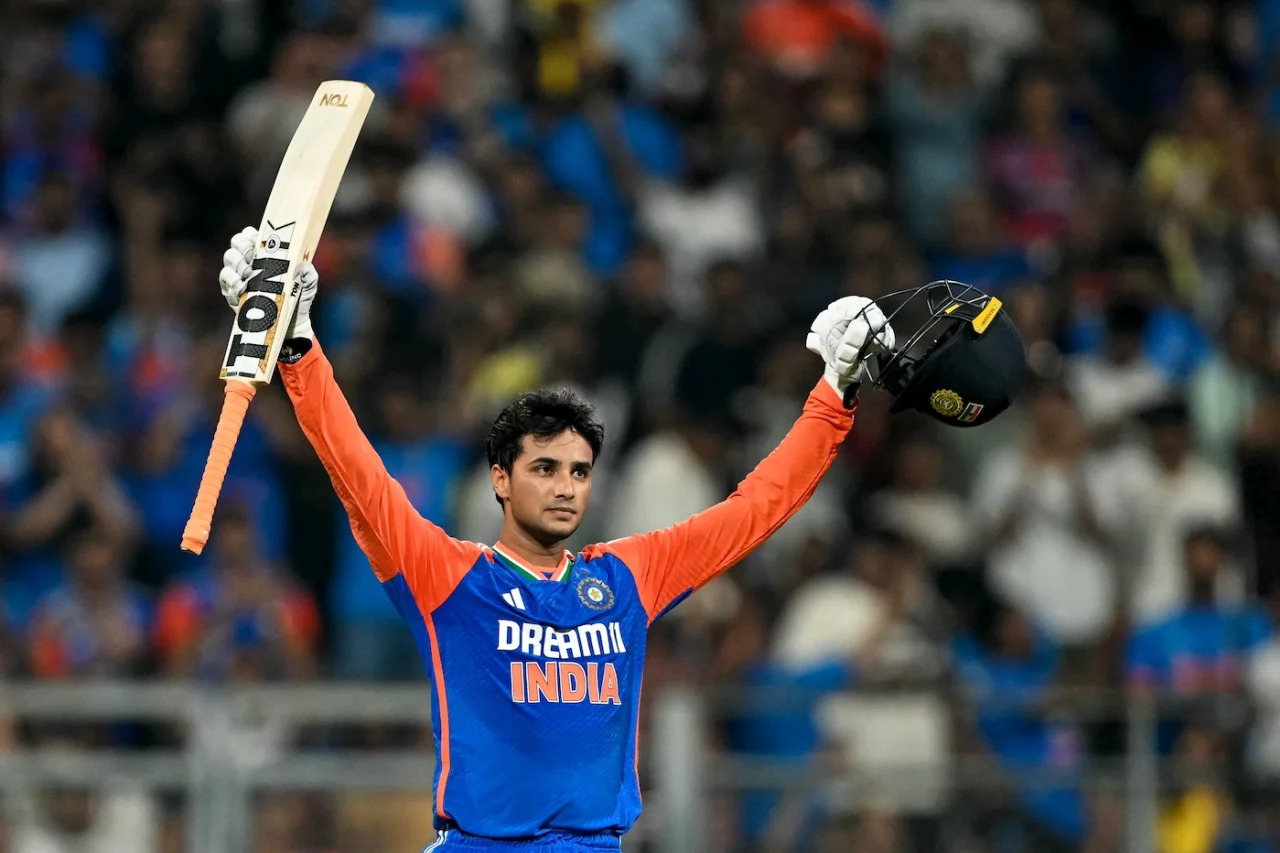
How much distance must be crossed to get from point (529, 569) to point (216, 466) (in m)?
0.90

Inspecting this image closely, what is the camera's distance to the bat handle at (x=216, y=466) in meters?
5.54

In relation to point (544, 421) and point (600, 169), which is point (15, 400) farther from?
point (544, 421)

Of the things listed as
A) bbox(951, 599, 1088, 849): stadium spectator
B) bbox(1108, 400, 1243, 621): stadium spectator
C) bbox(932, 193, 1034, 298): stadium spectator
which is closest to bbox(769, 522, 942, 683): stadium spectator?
bbox(951, 599, 1088, 849): stadium spectator

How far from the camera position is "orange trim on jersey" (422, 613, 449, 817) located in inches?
230

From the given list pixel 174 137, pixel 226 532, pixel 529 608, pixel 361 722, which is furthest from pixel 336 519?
pixel 529 608

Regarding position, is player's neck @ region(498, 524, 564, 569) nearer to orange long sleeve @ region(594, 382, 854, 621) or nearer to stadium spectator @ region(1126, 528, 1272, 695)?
→ orange long sleeve @ region(594, 382, 854, 621)

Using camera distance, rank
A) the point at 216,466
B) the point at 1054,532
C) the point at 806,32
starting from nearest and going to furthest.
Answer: the point at 216,466, the point at 1054,532, the point at 806,32

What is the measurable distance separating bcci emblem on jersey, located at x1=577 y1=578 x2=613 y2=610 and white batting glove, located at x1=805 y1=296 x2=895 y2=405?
2.87ft

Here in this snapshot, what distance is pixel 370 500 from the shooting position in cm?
584

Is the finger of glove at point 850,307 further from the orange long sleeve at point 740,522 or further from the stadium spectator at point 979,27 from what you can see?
the stadium spectator at point 979,27

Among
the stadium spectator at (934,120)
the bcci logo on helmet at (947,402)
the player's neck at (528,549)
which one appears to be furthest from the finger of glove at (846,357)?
the stadium spectator at (934,120)

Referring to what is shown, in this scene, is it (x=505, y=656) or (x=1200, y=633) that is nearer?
(x=505, y=656)

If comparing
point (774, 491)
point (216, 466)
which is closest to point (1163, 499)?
point (774, 491)

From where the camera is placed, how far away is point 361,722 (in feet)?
32.5
